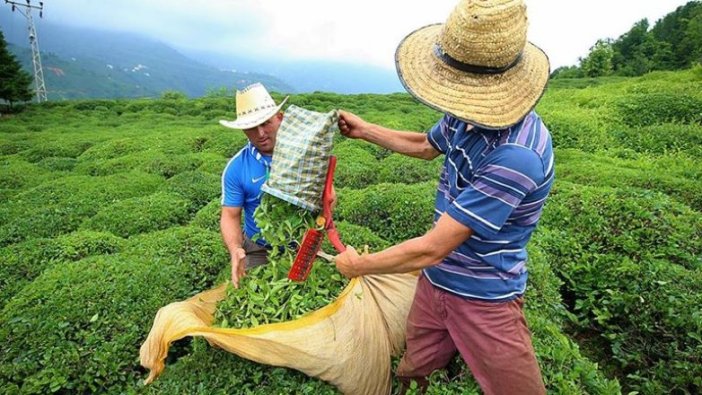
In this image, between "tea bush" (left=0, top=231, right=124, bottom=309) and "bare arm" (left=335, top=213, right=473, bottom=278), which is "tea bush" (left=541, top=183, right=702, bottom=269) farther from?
"tea bush" (left=0, top=231, right=124, bottom=309)

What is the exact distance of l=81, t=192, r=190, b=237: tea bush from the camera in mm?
6898

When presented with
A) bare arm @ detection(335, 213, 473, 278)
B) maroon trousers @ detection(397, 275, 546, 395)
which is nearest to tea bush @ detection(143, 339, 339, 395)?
maroon trousers @ detection(397, 275, 546, 395)

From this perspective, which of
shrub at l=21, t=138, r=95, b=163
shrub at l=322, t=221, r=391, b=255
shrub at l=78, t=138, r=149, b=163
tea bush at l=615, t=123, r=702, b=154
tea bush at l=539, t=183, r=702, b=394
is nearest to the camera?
tea bush at l=539, t=183, r=702, b=394

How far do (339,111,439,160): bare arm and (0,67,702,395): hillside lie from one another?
1484 mm

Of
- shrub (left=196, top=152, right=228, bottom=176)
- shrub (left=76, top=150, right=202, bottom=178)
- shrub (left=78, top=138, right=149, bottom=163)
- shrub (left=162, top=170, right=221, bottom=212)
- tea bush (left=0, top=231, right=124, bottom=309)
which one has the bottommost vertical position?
shrub (left=78, top=138, right=149, bottom=163)

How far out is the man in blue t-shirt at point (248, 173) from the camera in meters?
3.57

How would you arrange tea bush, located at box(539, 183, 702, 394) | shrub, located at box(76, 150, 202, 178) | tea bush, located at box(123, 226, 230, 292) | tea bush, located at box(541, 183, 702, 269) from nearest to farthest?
tea bush, located at box(539, 183, 702, 394)
tea bush, located at box(541, 183, 702, 269)
tea bush, located at box(123, 226, 230, 292)
shrub, located at box(76, 150, 202, 178)

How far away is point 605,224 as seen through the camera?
5.31 meters

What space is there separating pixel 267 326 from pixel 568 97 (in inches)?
675

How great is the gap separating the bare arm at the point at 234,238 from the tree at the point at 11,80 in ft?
115

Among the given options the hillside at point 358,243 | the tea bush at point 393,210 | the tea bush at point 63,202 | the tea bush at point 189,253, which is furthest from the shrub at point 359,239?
the tea bush at point 63,202

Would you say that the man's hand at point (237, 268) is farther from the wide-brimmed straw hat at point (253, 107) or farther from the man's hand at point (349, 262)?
the man's hand at point (349, 262)

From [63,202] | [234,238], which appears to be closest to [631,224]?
[234,238]

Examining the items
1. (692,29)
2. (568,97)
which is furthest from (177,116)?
(692,29)
